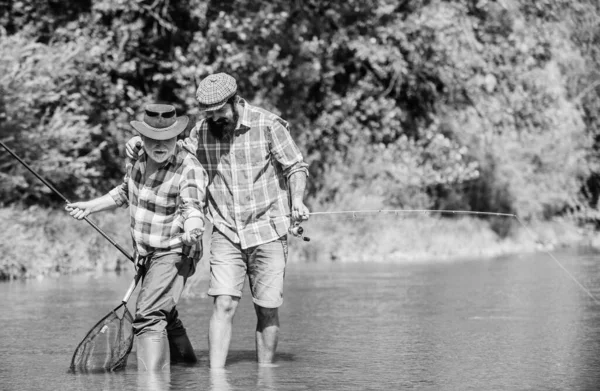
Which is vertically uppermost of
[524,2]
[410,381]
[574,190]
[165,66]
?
[524,2]

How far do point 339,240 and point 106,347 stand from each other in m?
12.2

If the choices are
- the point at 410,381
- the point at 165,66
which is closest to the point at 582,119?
the point at 165,66

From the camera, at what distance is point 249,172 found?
758 centimetres

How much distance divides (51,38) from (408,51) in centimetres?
678

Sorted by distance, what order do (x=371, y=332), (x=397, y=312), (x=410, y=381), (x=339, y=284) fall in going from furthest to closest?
(x=339, y=284), (x=397, y=312), (x=371, y=332), (x=410, y=381)

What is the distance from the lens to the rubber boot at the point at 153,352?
725cm

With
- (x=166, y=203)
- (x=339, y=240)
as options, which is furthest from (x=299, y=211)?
(x=339, y=240)

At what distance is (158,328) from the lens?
23.8ft

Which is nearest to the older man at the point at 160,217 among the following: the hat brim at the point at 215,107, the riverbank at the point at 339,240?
the hat brim at the point at 215,107

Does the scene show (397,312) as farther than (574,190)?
No

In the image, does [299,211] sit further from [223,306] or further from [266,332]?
[266,332]

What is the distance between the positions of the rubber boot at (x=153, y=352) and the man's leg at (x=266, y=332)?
0.63 metres

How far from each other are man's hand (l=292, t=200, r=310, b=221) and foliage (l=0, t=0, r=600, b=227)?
31.1 ft

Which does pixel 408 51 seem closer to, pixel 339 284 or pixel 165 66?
pixel 165 66
